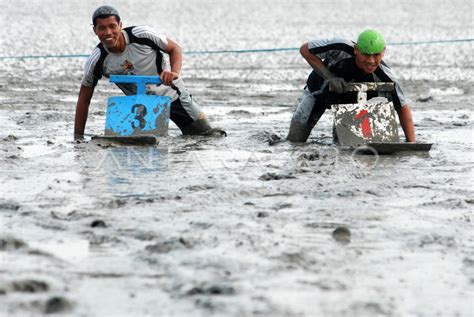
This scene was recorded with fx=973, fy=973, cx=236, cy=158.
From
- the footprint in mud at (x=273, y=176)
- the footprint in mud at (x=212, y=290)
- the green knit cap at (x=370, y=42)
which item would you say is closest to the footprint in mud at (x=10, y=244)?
the footprint in mud at (x=212, y=290)

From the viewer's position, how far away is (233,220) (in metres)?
5.45

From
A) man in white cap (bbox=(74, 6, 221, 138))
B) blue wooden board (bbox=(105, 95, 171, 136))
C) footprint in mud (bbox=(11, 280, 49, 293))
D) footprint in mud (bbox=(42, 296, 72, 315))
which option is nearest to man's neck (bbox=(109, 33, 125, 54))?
man in white cap (bbox=(74, 6, 221, 138))

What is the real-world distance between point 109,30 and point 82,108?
785 millimetres

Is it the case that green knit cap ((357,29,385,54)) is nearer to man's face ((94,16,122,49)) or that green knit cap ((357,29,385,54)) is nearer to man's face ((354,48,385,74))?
man's face ((354,48,385,74))

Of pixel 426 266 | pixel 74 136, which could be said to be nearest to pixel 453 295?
pixel 426 266

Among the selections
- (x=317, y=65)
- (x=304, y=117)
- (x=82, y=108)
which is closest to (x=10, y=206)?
(x=82, y=108)

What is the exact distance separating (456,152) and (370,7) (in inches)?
989

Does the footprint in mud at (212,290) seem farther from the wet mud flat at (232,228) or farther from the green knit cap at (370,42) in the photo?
the green knit cap at (370,42)

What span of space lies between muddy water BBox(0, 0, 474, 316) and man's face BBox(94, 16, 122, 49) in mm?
949

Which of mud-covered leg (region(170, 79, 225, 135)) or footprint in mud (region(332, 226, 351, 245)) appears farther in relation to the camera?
mud-covered leg (region(170, 79, 225, 135))

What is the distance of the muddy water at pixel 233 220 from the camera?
4.12m

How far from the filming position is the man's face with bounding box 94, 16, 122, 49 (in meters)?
8.28

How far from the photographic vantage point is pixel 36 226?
525cm

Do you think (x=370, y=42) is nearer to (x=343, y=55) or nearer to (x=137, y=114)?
(x=343, y=55)
